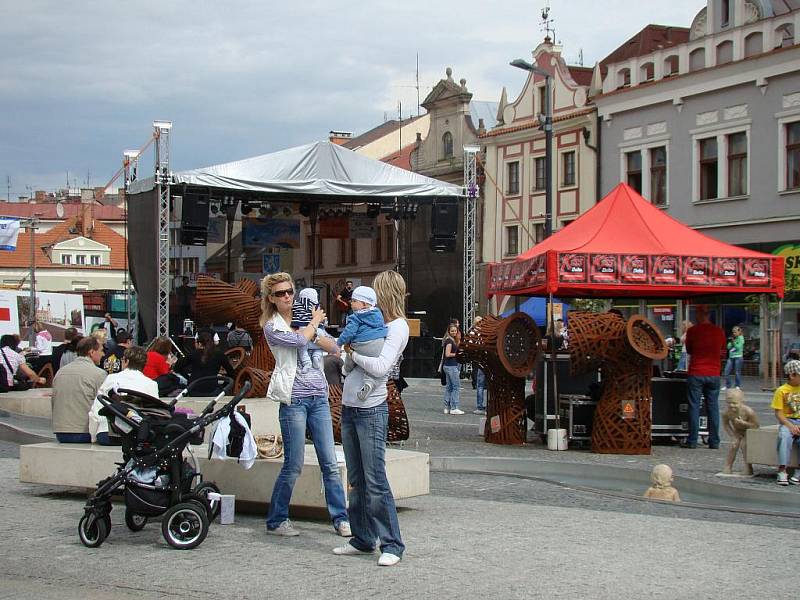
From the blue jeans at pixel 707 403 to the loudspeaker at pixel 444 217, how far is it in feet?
43.1

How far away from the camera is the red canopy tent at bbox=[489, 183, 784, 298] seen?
631 inches

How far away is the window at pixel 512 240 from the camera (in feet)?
162

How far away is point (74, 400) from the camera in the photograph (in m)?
11.2

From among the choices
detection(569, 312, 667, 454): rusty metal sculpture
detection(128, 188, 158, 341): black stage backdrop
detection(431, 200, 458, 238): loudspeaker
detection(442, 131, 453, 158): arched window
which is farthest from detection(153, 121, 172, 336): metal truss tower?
detection(442, 131, 453, 158): arched window

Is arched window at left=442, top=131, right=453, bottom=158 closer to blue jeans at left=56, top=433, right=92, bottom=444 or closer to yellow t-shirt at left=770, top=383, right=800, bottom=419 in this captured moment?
yellow t-shirt at left=770, top=383, right=800, bottom=419

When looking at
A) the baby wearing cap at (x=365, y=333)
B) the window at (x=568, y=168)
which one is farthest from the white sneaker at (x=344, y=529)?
the window at (x=568, y=168)

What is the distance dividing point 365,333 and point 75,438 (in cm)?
450

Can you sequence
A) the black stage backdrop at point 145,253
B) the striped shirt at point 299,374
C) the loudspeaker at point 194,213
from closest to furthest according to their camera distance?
the striped shirt at point 299,374, the black stage backdrop at point 145,253, the loudspeaker at point 194,213

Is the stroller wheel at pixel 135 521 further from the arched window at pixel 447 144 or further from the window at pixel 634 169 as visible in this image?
the arched window at pixel 447 144

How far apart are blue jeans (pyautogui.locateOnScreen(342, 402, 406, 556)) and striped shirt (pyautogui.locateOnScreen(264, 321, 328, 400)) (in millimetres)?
684

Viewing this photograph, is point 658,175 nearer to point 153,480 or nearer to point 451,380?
point 451,380

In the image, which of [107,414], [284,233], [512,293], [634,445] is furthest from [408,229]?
[107,414]

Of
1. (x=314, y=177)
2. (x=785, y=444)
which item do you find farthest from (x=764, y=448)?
(x=314, y=177)

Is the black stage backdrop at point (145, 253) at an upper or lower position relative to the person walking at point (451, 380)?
upper
